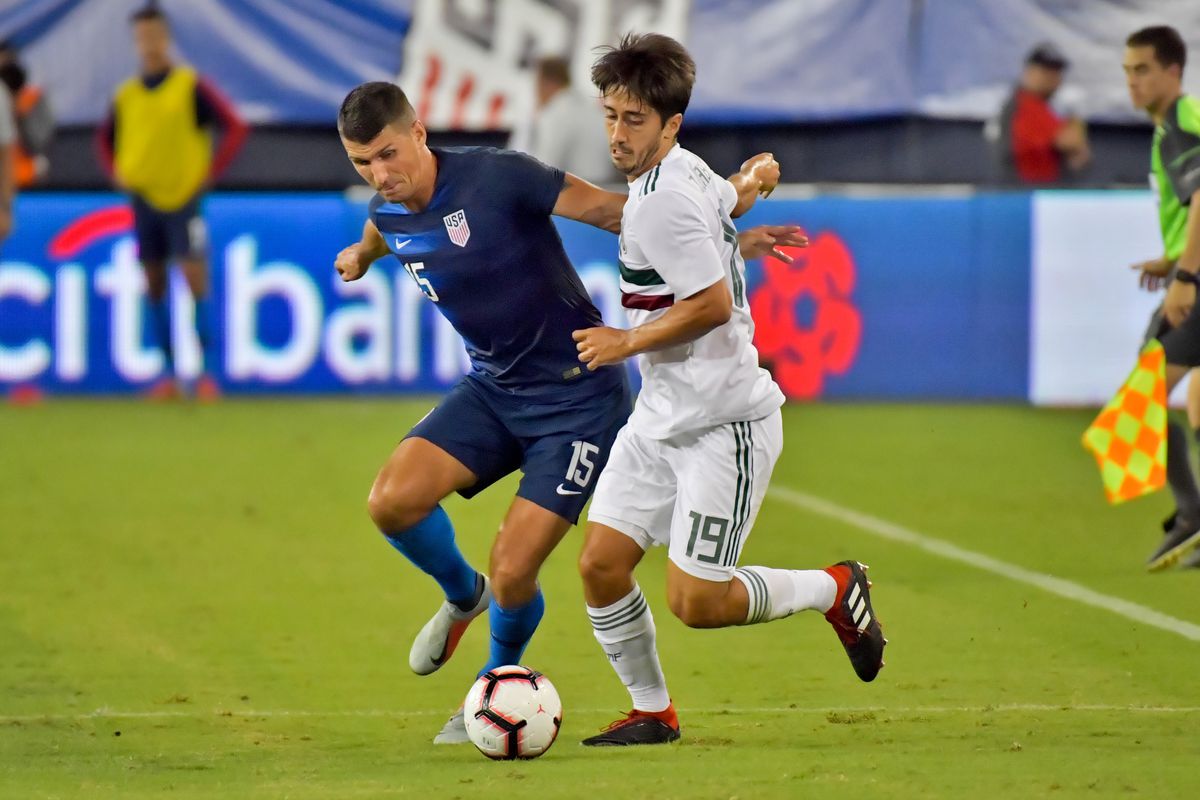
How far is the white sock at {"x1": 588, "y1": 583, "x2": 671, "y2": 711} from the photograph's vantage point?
505 cm

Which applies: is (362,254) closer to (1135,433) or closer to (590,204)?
(590,204)

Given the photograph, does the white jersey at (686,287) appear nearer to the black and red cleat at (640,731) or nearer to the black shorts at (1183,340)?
the black and red cleat at (640,731)

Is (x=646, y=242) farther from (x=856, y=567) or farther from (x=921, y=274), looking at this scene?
(x=921, y=274)

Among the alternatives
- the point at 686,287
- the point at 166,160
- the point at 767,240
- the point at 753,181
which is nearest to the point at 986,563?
the point at 767,240

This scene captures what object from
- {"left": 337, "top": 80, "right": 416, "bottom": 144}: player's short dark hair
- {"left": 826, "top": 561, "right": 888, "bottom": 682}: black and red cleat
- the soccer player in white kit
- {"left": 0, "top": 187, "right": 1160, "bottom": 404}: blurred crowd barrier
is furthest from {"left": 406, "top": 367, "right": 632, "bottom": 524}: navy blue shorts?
{"left": 0, "top": 187, "right": 1160, "bottom": 404}: blurred crowd barrier

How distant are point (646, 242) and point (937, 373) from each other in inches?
375

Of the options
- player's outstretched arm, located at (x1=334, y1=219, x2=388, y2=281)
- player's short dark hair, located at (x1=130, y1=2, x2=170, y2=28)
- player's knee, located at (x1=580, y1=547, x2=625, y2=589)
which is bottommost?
player's knee, located at (x1=580, y1=547, x2=625, y2=589)

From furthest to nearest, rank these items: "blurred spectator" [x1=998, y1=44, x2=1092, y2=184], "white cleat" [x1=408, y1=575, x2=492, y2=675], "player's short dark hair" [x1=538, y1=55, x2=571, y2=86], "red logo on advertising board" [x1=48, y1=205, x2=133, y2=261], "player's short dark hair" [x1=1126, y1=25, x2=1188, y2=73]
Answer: "player's short dark hair" [x1=538, y1=55, x2=571, y2=86], "blurred spectator" [x1=998, y1=44, x2=1092, y2=184], "red logo on advertising board" [x1=48, y1=205, x2=133, y2=261], "player's short dark hair" [x1=1126, y1=25, x2=1188, y2=73], "white cleat" [x1=408, y1=575, x2=492, y2=675]

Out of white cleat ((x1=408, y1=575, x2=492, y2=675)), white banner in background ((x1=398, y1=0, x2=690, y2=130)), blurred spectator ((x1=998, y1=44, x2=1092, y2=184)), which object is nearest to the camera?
white cleat ((x1=408, y1=575, x2=492, y2=675))

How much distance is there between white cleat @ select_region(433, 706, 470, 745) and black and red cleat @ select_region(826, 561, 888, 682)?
1036mm

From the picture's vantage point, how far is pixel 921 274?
45.8ft

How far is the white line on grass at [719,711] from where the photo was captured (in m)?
5.34

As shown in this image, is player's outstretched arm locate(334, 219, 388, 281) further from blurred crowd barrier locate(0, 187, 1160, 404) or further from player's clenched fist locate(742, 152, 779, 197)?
blurred crowd barrier locate(0, 187, 1160, 404)

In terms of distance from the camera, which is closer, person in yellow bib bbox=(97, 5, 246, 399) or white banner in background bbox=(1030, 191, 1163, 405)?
white banner in background bbox=(1030, 191, 1163, 405)
